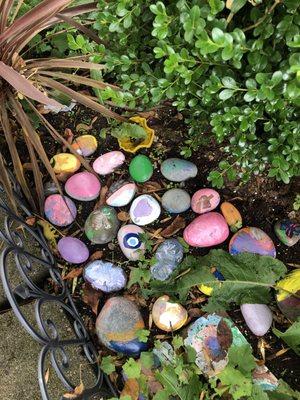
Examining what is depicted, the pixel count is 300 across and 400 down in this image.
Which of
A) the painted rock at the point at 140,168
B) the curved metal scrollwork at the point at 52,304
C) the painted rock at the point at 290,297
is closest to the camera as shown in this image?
the curved metal scrollwork at the point at 52,304

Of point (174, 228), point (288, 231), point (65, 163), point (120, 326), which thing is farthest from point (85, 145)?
point (288, 231)

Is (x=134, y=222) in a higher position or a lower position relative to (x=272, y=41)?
lower

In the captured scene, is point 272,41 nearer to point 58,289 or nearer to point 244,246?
point 244,246

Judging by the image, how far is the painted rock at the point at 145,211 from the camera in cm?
194

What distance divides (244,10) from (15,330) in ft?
4.10

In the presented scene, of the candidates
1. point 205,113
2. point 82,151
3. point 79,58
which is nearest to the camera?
point 205,113

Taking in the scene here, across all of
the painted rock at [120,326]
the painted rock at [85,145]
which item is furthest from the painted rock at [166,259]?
the painted rock at [85,145]

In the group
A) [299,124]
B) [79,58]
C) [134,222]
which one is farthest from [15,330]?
[299,124]

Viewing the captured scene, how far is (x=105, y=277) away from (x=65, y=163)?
17.6 inches

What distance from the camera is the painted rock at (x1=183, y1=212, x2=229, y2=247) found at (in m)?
1.86

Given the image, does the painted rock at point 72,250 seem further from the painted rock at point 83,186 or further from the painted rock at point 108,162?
the painted rock at point 108,162

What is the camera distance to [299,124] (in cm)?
135

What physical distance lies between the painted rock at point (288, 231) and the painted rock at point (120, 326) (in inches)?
21.7

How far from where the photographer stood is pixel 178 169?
1.94m
